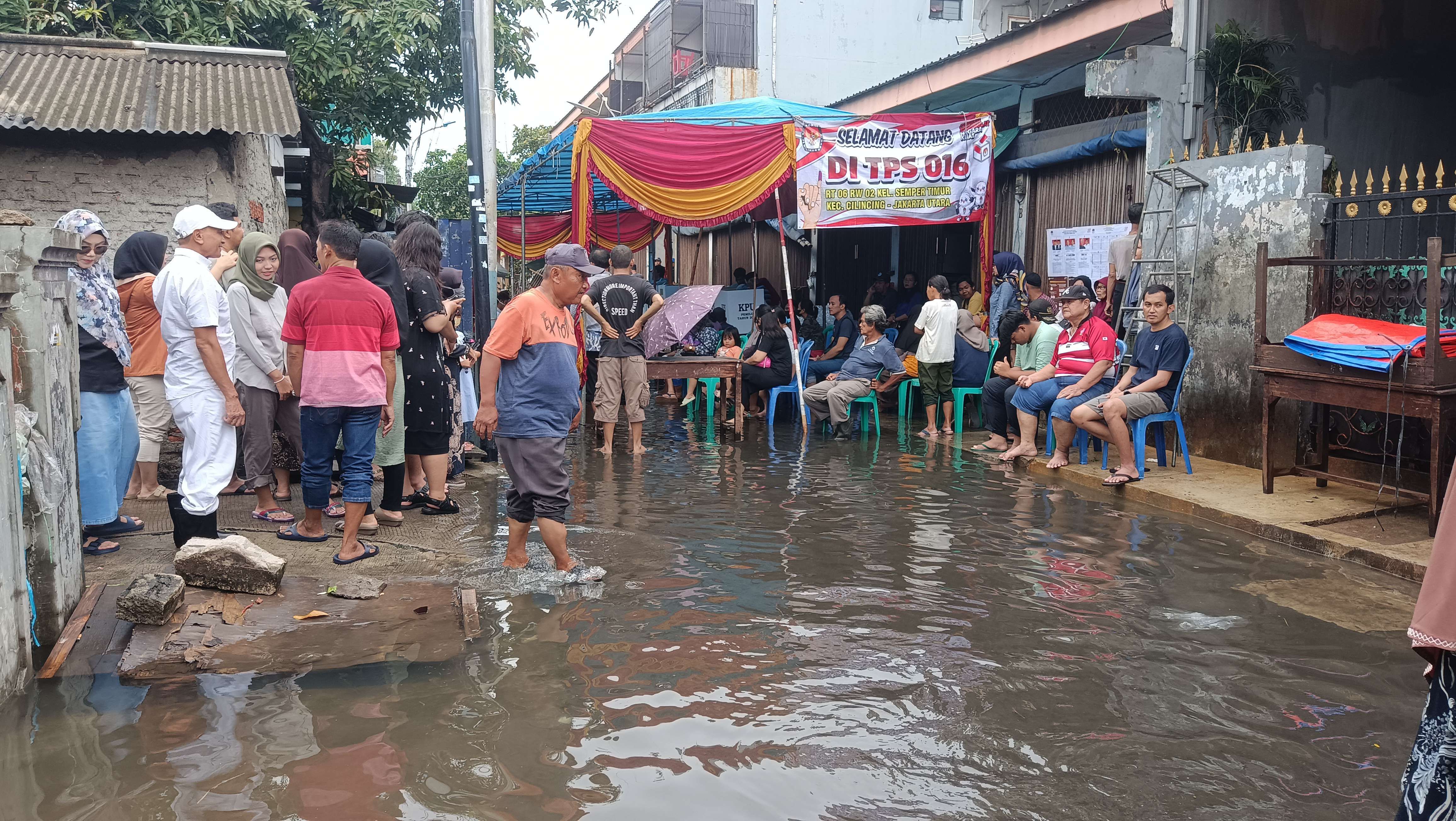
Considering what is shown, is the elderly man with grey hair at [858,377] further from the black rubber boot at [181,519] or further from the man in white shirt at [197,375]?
the black rubber boot at [181,519]

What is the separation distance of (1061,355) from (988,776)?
19.9ft

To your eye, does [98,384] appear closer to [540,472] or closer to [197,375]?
[197,375]

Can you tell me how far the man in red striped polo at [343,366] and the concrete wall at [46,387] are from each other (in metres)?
1.12

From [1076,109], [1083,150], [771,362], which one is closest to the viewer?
[1083,150]

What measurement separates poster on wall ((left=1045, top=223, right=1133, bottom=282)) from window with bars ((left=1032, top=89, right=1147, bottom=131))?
1.18m

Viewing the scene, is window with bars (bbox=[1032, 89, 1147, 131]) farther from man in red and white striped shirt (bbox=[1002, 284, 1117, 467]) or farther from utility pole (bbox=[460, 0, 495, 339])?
utility pole (bbox=[460, 0, 495, 339])

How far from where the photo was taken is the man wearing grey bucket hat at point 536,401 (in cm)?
525

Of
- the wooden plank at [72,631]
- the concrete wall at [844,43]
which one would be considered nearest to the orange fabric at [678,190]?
the wooden plank at [72,631]

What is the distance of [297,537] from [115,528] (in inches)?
39.5

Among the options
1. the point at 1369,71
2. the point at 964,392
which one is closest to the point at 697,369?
the point at 964,392

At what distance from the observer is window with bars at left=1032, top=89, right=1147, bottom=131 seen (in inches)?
425

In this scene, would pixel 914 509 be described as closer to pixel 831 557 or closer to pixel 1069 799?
pixel 831 557

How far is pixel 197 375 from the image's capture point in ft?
17.1

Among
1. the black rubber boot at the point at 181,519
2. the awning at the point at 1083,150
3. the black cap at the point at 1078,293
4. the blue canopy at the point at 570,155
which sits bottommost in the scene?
the black rubber boot at the point at 181,519
